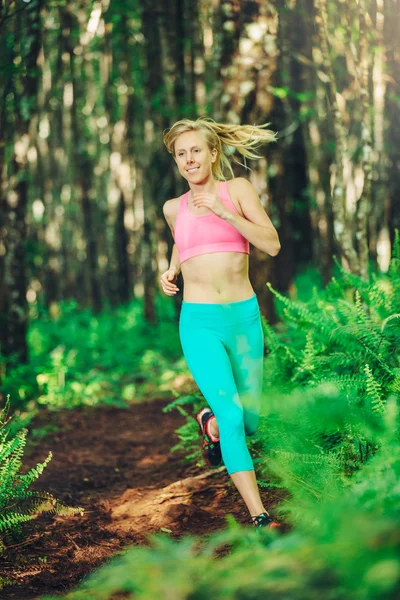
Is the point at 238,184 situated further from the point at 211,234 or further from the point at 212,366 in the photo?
the point at 212,366

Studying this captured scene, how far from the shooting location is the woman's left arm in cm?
407

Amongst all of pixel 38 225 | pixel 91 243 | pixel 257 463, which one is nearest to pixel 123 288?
pixel 91 243

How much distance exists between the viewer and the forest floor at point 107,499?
403 centimetres

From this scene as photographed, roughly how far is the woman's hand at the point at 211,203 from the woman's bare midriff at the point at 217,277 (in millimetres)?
365

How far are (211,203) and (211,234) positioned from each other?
0.36 m

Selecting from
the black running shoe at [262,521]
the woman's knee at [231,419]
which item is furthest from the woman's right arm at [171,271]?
the black running shoe at [262,521]

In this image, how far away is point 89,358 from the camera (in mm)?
12328

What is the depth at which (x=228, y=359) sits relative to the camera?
4234 millimetres

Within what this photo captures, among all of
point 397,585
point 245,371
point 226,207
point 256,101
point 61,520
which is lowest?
point 61,520

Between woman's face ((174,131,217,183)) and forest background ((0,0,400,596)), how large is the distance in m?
1.41

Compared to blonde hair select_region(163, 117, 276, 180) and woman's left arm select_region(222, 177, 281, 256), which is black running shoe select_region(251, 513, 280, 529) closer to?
woman's left arm select_region(222, 177, 281, 256)

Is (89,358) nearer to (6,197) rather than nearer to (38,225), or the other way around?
(6,197)

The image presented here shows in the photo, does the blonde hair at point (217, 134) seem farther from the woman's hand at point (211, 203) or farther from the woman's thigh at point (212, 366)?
the woman's thigh at point (212, 366)

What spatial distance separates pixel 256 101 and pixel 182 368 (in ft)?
14.3
